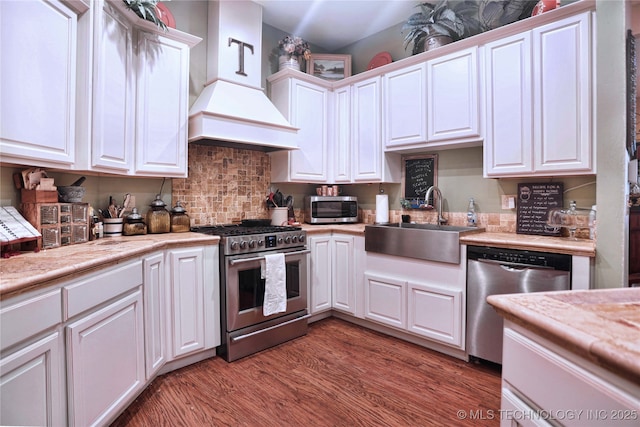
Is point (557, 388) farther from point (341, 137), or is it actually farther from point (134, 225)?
point (341, 137)

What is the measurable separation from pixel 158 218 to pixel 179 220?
0.52 feet

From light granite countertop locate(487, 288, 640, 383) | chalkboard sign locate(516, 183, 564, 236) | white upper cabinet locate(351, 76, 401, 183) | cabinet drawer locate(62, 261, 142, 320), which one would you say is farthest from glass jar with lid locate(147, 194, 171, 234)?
chalkboard sign locate(516, 183, 564, 236)

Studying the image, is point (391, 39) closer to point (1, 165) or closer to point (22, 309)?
point (1, 165)

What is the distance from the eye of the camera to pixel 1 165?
1782mm

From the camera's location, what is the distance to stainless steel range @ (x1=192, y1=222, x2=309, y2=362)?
248 cm

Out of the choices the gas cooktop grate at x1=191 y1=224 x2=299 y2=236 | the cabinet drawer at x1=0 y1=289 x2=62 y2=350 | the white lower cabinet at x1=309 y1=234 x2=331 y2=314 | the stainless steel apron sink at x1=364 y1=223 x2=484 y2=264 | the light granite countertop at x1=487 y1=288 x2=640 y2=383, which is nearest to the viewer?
the light granite countertop at x1=487 y1=288 x2=640 y2=383

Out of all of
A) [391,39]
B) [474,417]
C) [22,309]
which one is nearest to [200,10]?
[391,39]

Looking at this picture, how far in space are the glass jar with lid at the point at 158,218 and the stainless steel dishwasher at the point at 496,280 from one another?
2.29 metres

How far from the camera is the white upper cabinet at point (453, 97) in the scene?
2.70 m

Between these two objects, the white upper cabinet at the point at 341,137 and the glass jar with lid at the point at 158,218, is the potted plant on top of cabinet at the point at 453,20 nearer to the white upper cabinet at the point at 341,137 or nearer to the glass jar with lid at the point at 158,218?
the white upper cabinet at the point at 341,137

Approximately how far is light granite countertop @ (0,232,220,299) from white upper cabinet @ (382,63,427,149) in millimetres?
2003

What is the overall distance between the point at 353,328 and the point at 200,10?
10.4ft

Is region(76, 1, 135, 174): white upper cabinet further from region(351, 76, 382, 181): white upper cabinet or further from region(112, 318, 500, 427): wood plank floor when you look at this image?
region(351, 76, 382, 181): white upper cabinet

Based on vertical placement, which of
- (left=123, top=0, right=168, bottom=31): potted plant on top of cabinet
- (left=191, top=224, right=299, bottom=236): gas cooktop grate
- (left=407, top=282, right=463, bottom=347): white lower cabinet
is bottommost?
(left=407, top=282, right=463, bottom=347): white lower cabinet
